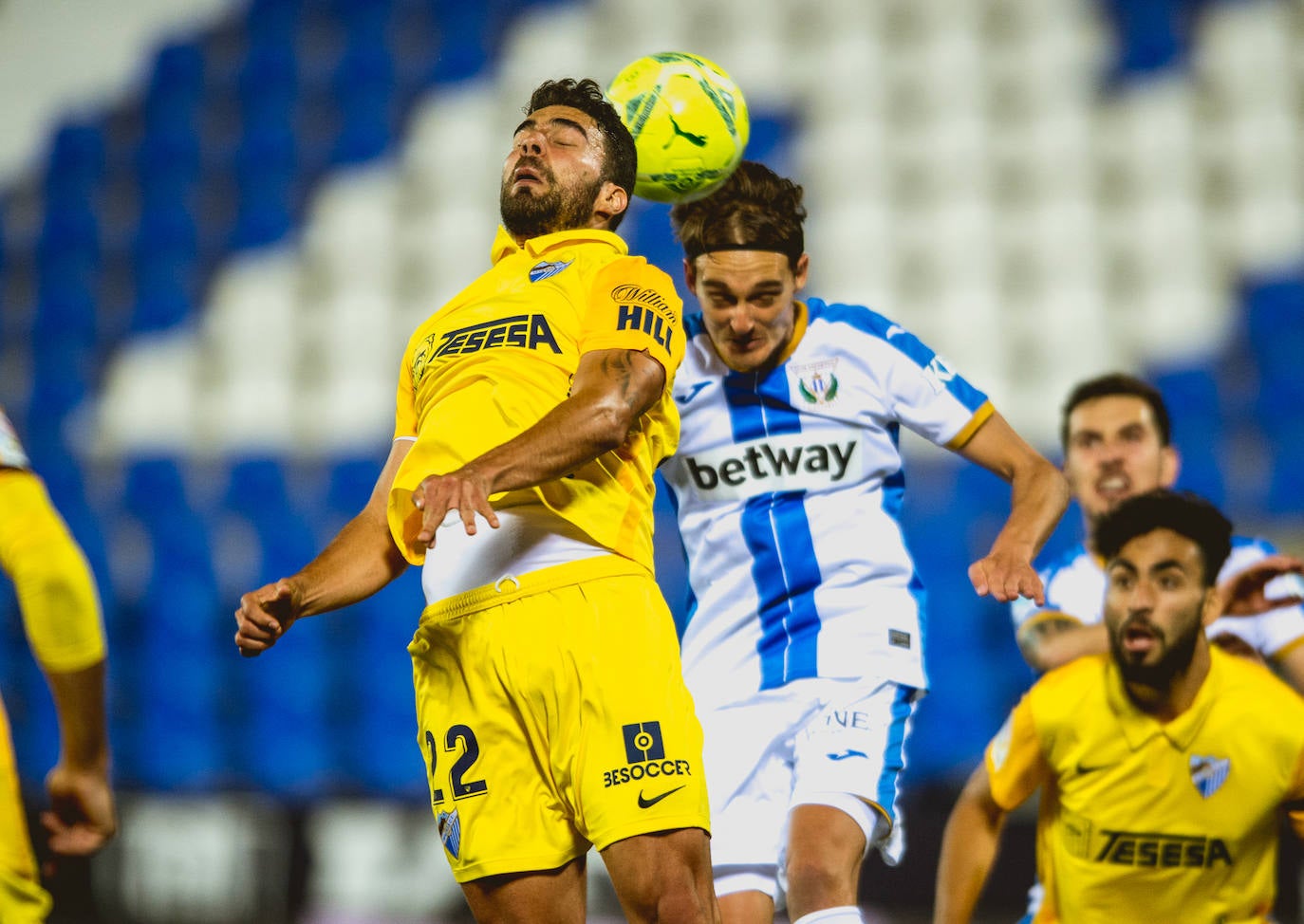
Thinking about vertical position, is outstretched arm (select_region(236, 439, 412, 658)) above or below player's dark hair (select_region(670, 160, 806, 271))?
below

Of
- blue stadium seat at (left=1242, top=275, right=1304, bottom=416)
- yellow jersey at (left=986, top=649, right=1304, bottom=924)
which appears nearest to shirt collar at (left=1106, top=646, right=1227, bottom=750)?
yellow jersey at (left=986, top=649, right=1304, bottom=924)

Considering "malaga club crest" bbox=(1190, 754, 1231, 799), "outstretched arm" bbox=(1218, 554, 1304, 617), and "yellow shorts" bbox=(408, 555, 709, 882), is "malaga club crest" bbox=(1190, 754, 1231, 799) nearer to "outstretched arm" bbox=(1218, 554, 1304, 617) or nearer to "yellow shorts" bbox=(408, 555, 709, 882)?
"outstretched arm" bbox=(1218, 554, 1304, 617)

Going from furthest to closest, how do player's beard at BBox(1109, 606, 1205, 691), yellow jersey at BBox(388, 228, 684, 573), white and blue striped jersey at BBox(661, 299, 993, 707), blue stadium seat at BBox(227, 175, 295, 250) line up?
blue stadium seat at BBox(227, 175, 295, 250) → player's beard at BBox(1109, 606, 1205, 691) → white and blue striped jersey at BBox(661, 299, 993, 707) → yellow jersey at BBox(388, 228, 684, 573)

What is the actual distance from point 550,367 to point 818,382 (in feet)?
3.02

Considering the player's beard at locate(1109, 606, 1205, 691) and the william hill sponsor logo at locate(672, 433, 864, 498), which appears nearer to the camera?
the william hill sponsor logo at locate(672, 433, 864, 498)

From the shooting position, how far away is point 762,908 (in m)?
3.07

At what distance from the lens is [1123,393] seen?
4.21 meters

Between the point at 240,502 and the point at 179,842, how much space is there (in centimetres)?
207

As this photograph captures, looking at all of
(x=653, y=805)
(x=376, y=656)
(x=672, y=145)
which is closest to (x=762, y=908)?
(x=653, y=805)

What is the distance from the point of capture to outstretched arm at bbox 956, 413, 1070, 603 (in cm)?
264

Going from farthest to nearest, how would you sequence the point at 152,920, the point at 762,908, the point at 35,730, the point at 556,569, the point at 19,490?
the point at 35,730, the point at 152,920, the point at 762,908, the point at 19,490, the point at 556,569

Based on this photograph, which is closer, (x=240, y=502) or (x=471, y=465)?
(x=471, y=465)

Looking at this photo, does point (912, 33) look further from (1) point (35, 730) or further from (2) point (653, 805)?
(2) point (653, 805)

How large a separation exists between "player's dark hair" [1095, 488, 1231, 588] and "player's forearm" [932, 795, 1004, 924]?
71cm
